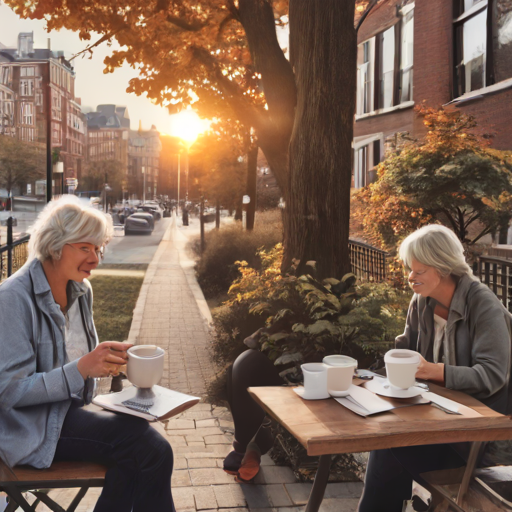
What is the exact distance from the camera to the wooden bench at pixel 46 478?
86.7 inches

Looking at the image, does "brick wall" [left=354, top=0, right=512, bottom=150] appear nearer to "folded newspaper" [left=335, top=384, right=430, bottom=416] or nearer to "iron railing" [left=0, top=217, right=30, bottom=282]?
"folded newspaper" [left=335, top=384, right=430, bottom=416]

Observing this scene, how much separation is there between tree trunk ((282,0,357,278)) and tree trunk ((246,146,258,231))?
416 inches

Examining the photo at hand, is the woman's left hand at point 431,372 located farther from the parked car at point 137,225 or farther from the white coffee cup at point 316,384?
the parked car at point 137,225

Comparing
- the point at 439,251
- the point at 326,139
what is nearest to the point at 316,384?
the point at 439,251

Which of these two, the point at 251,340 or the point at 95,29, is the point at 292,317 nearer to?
the point at 251,340

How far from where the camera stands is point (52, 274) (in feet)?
8.30

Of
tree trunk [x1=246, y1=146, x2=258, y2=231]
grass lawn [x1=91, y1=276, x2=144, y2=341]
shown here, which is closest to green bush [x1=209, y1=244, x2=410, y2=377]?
grass lawn [x1=91, y1=276, x2=144, y2=341]

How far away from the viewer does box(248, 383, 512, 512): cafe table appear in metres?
2.01

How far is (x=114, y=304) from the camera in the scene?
12.2 meters

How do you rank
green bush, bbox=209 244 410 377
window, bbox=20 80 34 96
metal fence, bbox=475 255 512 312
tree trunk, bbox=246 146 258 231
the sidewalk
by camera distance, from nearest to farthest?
1. the sidewalk
2. green bush, bbox=209 244 410 377
3. metal fence, bbox=475 255 512 312
4. window, bbox=20 80 34 96
5. tree trunk, bbox=246 146 258 231

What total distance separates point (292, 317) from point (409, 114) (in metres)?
7.30

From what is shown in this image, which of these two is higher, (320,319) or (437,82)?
(437,82)

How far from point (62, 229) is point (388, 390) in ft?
4.64

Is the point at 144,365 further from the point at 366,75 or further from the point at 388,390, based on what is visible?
the point at 366,75
